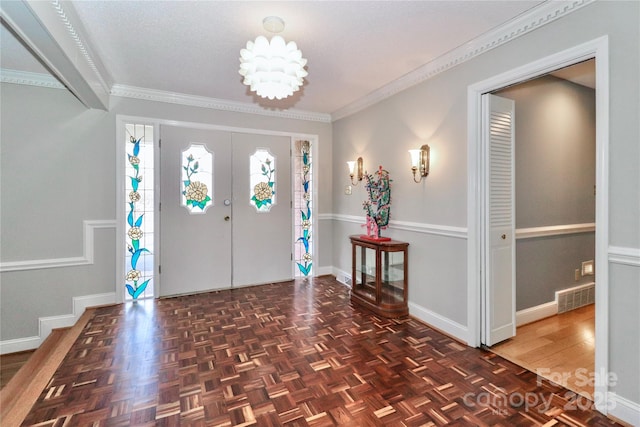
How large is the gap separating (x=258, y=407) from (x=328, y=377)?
53 centimetres

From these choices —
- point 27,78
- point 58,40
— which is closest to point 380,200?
point 58,40

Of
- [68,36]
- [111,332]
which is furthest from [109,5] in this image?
[111,332]

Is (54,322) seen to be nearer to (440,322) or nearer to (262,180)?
(262,180)

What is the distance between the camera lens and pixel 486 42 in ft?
8.07

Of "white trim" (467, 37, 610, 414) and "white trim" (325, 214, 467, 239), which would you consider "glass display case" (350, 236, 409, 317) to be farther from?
"white trim" (467, 37, 610, 414)

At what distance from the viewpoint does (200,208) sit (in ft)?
13.3

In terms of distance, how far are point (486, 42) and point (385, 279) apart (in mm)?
2442

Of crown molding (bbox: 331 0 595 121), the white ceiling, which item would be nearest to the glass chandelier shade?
the white ceiling

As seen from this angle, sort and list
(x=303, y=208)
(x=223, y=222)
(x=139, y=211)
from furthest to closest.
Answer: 1. (x=303, y=208)
2. (x=223, y=222)
3. (x=139, y=211)

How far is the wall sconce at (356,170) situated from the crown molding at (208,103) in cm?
104

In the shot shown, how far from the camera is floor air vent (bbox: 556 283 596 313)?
10.8ft

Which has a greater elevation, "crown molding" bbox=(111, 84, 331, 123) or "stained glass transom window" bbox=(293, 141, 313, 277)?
"crown molding" bbox=(111, 84, 331, 123)

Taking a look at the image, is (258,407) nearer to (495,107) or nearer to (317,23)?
(317,23)

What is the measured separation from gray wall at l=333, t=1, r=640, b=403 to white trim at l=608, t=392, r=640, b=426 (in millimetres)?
33
